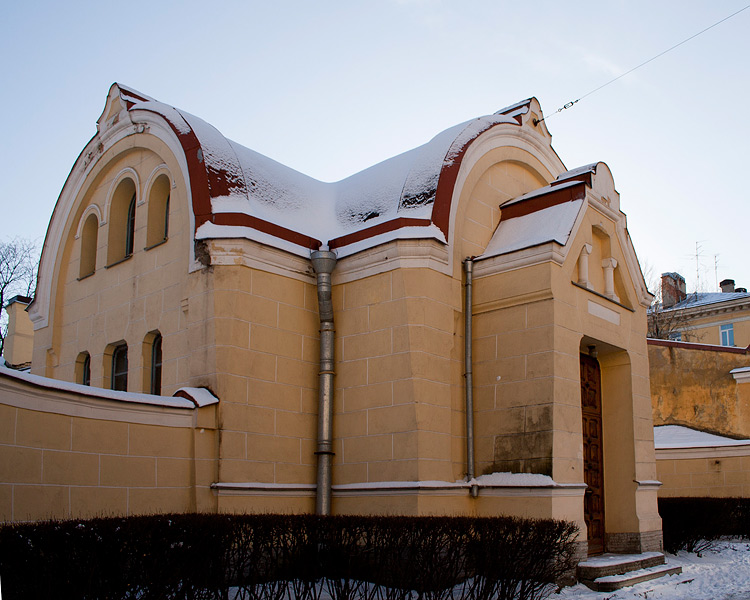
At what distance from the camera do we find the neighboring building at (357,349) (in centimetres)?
1054

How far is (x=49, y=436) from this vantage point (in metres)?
9.05

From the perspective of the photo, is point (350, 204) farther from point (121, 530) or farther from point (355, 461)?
point (121, 530)

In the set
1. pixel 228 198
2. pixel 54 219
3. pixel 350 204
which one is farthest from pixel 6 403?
pixel 54 219

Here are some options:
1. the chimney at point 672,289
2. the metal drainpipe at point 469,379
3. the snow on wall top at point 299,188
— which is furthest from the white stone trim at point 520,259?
the chimney at point 672,289

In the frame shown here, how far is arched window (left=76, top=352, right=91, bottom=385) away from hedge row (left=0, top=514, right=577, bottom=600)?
24.6ft

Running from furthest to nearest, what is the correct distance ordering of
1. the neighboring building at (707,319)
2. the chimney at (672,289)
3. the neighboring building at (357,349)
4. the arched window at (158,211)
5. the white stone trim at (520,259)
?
1. the chimney at (672,289)
2. the neighboring building at (707,319)
3. the arched window at (158,211)
4. the white stone trim at (520,259)
5. the neighboring building at (357,349)

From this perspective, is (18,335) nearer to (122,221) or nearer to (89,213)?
(89,213)

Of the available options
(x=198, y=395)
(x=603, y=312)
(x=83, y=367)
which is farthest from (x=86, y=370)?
(x=603, y=312)

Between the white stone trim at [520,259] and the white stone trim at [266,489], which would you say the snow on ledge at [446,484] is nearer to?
the white stone trim at [266,489]

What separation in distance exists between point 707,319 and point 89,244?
1399 inches

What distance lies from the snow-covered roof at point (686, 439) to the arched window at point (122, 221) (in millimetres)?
14058

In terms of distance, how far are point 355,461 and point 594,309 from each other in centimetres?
478

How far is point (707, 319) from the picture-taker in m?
41.5

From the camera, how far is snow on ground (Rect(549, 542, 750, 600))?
10289 millimetres
